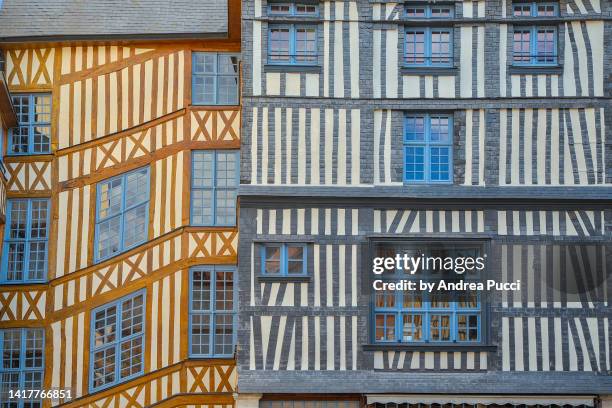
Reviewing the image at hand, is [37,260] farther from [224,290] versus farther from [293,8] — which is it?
[293,8]

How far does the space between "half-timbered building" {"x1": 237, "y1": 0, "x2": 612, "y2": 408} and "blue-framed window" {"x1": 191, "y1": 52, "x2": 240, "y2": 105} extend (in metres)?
2.51

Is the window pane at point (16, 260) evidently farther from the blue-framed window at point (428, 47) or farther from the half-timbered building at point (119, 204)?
the blue-framed window at point (428, 47)

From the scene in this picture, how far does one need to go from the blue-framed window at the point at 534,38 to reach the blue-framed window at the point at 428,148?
5.20 feet

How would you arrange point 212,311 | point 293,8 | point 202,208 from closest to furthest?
point 293,8
point 212,311
point 202,208

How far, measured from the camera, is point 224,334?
68.1 ft

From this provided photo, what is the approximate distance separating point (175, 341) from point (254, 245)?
9.51 feet

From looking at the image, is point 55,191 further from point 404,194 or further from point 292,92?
point 404,194

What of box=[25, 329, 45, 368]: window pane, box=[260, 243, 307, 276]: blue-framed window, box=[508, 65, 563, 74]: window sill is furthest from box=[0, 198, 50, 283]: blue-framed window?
box=[508, 65, 563, 74]: window sill

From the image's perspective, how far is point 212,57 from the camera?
22.0 m

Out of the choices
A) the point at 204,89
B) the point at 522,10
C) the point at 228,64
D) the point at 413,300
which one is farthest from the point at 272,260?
the point at 522,10

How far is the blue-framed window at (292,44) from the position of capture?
1939 cm

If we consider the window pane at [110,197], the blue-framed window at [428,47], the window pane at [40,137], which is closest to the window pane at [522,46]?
the blue-framed window at [428,47]

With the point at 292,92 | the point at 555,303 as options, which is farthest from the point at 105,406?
the point at 555,303

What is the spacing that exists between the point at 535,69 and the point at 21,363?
33.1 ft
